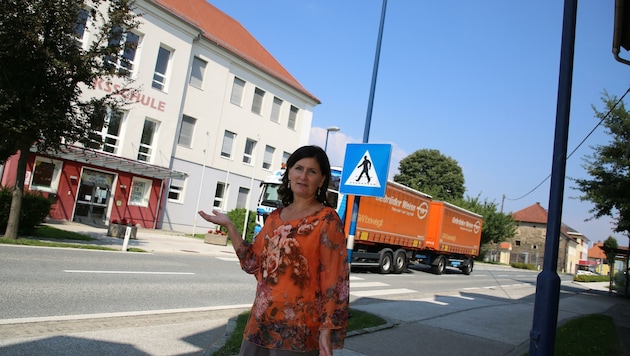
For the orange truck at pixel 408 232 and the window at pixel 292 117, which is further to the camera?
the window at pixel 292 117

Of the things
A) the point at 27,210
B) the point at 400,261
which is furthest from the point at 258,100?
the point at 27,210

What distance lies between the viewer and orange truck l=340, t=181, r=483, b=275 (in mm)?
18000

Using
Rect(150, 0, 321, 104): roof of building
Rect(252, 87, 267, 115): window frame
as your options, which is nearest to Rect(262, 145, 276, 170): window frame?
Rect(252, 87, 267, 115): window frame

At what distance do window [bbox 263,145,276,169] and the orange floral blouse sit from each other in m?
29.5

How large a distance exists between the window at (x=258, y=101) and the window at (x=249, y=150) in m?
2.02

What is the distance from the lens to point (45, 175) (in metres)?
20.5

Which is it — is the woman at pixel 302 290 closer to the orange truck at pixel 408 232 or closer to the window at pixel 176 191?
the orange truck at pixel 408 232

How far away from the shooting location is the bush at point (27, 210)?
13.3 meters

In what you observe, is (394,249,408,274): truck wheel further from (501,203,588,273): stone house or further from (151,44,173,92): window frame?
(501,203,588,273): stone house

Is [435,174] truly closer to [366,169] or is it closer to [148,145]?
[148,145]

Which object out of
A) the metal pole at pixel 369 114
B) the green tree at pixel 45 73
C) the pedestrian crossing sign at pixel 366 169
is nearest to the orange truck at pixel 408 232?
the metal pole at pixel 369 114

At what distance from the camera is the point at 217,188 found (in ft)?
94.9

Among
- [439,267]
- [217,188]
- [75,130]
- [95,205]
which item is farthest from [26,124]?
[439,267]

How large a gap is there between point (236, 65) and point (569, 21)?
26.6m
